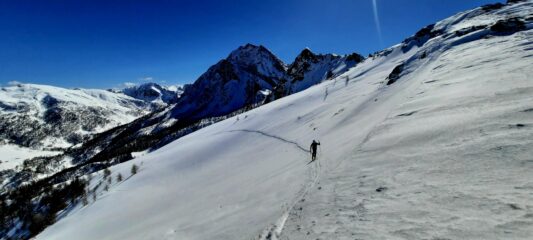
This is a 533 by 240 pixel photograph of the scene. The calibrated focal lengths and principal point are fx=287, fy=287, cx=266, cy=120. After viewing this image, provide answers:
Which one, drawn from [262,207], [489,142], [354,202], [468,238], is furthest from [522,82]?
[262,207]

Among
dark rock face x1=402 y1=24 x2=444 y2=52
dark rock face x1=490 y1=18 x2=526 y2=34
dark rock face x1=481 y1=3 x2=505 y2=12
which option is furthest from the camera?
dark rock face x1=402 y1=24 x2=444 y2=52

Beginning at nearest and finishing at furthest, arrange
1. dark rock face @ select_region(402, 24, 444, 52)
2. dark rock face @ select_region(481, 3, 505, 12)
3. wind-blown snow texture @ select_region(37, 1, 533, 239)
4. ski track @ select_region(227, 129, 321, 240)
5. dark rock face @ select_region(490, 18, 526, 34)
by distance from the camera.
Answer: wind-blown snow texture @ select_region(37, 1, 533, 239) → ski track @ select_region(227, 129, 321, 240) → dark rock face @ select_region(490, 18, 526, 34) → dark rock face @ select_region(481, 3, 505, 12) → dark rock face @ select_region(402, 24, 444, 52)

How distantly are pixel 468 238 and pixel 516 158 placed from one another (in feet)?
18.1

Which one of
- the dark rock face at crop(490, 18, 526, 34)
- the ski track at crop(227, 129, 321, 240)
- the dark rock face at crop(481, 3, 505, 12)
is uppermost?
the dark rock face at crop(481, 3, 505, 12)

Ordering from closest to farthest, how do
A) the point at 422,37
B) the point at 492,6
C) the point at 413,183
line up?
the point at 413,183
the point at 492,6
the point at 422,37

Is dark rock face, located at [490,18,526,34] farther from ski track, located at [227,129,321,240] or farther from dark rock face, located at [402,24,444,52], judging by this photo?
dark rock face, located at [402,24,444,52]

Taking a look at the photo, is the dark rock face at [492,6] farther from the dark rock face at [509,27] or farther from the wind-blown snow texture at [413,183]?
the wind-blown snow texture at [413,183]

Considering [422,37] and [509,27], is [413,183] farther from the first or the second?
[422,37]

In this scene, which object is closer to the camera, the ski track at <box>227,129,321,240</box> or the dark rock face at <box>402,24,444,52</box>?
the ski track at <box>227,129,321,240</box>

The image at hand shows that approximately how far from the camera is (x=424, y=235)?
339 inches

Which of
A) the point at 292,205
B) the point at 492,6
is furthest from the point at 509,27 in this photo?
the point at 492,6

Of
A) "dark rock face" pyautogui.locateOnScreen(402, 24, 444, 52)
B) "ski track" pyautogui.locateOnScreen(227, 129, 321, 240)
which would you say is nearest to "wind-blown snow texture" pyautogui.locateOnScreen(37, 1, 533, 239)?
"ski track" pyautogui.locateOnScreen(227, 129, 321, 240)

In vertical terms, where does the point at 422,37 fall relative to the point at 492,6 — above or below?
below

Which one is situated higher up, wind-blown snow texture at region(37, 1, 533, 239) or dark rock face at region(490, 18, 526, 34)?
dark rock face at region(490, 18, 526, 34)
